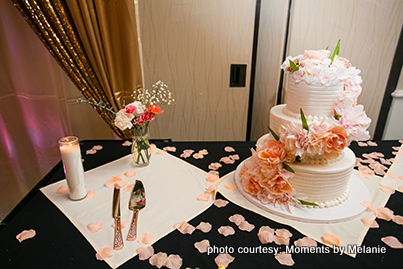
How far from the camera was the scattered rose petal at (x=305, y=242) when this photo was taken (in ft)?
2.79

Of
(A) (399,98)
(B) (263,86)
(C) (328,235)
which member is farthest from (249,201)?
(A) (399,98)

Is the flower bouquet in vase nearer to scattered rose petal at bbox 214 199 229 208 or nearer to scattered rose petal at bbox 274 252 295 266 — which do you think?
scattered rose petal at bbox 214 199 229 208

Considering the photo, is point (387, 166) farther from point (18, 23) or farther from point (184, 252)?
point (18, 23)

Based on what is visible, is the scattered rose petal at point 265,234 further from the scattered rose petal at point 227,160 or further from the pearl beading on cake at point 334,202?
the scattered rose petal at point 227,160

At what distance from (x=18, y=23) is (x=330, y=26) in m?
2.18

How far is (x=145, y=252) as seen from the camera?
2.67 feet

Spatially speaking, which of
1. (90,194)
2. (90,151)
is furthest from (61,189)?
(90,151)

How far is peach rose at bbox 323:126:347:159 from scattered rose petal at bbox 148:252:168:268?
64 cm

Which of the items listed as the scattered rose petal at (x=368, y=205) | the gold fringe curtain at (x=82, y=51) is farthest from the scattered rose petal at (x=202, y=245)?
the gold fringe curtain at (x=82, y=51)

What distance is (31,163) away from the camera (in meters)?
1.81

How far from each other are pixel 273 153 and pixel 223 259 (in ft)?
1.37

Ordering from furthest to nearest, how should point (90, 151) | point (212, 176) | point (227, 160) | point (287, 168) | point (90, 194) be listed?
point (90, 151)
point (227, 160)
point (212, 176)
point (90, 194)
point (287, 168)

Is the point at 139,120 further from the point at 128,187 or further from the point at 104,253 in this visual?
the point at 104,253

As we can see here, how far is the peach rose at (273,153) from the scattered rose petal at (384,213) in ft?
1.38
